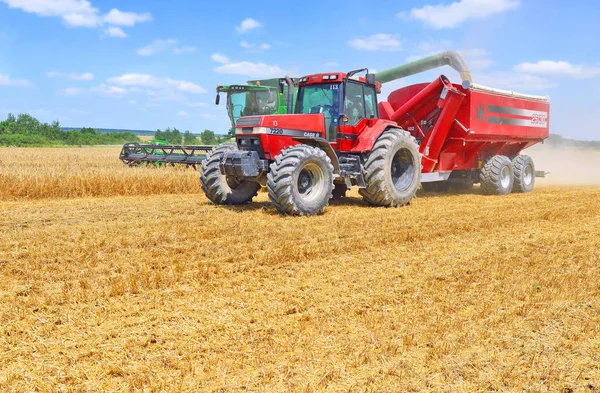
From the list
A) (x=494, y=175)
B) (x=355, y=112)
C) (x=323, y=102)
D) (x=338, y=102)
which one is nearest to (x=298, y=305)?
(x=338, y=102)

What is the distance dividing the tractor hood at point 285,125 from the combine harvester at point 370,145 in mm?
16

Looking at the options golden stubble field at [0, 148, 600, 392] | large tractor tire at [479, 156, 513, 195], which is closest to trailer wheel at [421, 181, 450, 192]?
large tractor tire at [479, 156, 513, 195]

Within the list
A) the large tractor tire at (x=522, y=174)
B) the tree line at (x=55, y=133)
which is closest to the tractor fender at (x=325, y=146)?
the large tractor tire at (x=522, y=174)

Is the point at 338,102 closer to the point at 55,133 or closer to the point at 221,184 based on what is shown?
the point at 221,184

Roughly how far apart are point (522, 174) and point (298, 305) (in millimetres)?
10198

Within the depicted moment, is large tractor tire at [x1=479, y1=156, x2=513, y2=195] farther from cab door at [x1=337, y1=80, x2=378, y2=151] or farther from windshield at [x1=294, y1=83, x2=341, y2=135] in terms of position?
windshield at [x1=294, y1=83, x2=341, y2=135]

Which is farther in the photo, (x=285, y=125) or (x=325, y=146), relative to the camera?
(x=325, y=146)

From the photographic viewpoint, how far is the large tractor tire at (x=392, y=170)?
29.5 feet

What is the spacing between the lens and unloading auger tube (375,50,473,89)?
12611 millimetres

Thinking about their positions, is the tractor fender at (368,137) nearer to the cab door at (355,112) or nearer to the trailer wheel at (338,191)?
the cab door at (355,112)

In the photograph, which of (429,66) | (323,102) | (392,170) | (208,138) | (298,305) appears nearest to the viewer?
(298,305)

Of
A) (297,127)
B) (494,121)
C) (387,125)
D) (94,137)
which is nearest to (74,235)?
(297,127)

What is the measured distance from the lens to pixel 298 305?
12.8ft

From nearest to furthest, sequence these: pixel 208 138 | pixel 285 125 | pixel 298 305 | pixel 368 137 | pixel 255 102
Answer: pixel 298 305, pixel 285 125, pixel 368 137, pixel 255 102, pixel 208 138
